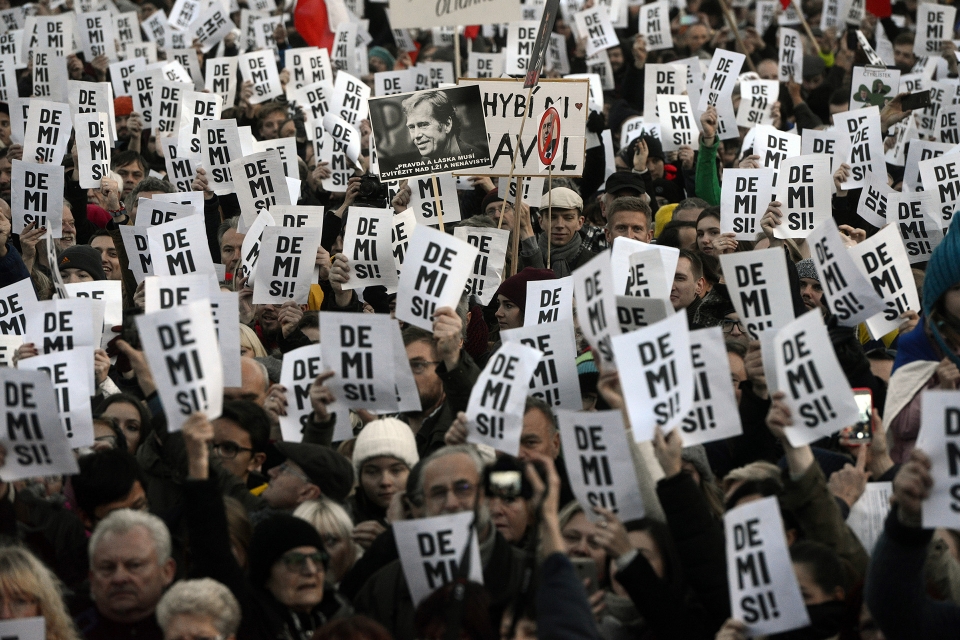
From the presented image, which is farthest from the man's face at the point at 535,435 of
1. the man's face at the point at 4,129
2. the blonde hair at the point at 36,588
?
the man's face at the point at 4,129

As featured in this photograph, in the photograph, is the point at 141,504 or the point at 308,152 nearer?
the point at 141,504

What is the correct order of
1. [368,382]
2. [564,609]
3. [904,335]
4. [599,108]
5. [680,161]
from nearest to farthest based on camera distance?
[564,609] < [368,382] < [904,335] < [680,161] < [599,108]

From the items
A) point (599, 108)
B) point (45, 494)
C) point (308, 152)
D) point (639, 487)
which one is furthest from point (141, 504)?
point (599, 108)

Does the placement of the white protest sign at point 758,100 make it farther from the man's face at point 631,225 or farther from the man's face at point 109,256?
the man's face at point 109,256

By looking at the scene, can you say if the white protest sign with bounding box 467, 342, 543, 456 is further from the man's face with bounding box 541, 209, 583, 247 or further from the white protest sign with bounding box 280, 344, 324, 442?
the man's face with bounding box 541, 209, 583, 247

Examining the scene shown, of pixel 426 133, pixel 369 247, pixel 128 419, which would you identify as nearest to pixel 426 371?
pixel 128 419

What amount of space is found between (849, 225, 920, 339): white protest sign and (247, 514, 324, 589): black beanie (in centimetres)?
341

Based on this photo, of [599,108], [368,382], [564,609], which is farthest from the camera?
[599,108]

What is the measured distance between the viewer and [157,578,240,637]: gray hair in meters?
4.54

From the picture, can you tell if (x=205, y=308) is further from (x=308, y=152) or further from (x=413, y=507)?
(x=308, y=152)

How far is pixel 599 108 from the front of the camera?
47.6ft

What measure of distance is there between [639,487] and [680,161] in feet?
25.2

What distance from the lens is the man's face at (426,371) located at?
22.1 ft

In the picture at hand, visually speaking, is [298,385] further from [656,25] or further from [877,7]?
[877,7]
